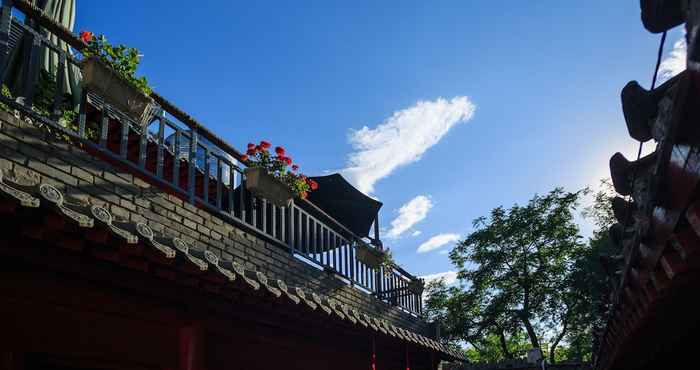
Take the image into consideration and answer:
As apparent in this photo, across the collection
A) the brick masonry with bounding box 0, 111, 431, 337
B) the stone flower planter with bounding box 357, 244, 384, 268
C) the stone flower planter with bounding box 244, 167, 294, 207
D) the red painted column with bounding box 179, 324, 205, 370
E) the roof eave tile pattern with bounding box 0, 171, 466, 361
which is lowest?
the red painted column with bounding box 179, 324, 205, 370

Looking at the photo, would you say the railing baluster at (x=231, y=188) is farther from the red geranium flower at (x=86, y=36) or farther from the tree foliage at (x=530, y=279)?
the tree foliage at (x=530, y=279)

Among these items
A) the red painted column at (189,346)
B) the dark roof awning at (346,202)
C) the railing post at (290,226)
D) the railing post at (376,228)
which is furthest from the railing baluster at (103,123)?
the dark roof awning at (346,202)

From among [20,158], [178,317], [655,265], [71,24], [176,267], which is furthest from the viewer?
[71,24]

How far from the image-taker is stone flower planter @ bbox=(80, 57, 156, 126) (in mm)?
4828

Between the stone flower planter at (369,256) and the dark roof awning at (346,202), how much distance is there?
2.32 meters

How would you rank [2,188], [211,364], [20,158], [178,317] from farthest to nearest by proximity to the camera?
[211,364], [178,317], [20,158], [2,188]

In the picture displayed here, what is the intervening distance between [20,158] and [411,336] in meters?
5.46

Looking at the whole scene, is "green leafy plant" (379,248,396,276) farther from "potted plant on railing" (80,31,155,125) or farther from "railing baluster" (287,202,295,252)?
"potted plant on railing" (80,31,155,125)

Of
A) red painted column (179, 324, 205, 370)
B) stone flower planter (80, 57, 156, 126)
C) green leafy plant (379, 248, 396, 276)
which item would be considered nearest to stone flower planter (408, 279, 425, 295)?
green leafy plant (379, 248, 396, 276)

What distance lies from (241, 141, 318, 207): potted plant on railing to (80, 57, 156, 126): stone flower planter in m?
1.71

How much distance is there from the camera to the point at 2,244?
3.12 m

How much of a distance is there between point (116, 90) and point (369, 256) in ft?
18.2

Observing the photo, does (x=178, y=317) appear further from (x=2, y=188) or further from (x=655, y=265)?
(x=655, y=265)

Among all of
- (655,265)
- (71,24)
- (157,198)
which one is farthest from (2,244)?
(71,24)
